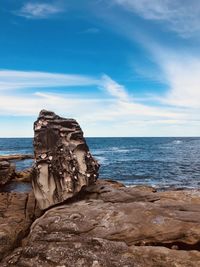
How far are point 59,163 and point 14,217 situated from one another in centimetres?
339

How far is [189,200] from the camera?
17.9 m

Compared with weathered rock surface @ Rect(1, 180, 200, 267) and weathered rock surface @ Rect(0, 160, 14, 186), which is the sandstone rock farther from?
weathered rock surface @ Rect(1, 180, 200, 267)

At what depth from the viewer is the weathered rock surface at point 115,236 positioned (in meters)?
10.6

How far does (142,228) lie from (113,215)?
50.2 inches

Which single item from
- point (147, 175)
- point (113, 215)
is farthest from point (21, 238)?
point (147, 175)

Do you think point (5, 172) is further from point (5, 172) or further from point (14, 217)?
point (14, 217)

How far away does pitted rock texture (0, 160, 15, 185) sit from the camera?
3328cm

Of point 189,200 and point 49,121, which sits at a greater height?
point 49,121

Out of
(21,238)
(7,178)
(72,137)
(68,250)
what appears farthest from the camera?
(7,178)

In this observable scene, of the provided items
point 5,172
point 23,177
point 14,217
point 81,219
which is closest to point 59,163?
point 14,217

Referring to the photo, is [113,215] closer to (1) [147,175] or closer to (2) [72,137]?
(2) [72,137]

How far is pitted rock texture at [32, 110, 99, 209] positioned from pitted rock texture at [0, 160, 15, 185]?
16.1 metres

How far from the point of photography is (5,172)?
33812mm

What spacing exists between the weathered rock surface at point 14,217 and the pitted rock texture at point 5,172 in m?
14.1
